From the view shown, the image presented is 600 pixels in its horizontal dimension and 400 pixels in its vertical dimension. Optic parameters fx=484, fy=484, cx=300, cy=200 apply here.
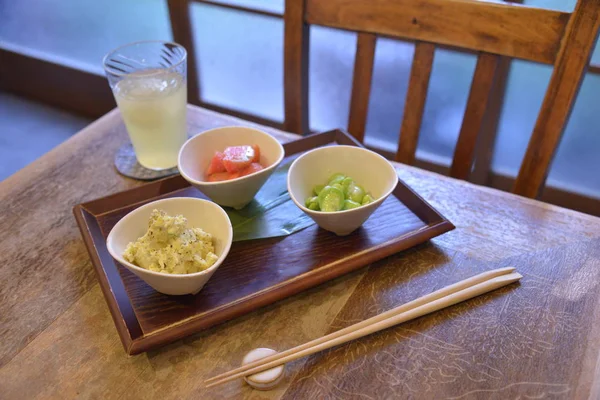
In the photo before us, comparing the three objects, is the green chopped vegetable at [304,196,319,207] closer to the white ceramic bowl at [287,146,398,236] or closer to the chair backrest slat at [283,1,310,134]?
the white ceramic bowl at [287,146,398,236]

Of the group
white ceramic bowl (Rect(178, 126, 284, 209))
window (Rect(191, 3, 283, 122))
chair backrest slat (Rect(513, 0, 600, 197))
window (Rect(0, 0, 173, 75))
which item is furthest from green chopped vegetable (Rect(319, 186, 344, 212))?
window (Rect(0, 0, 173, 75))

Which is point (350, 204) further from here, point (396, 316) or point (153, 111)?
point (153, 111)

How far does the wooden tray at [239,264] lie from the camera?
78cm

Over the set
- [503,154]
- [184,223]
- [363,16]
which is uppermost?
[363,16]

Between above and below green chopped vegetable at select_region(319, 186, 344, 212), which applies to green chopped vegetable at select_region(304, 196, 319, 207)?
below

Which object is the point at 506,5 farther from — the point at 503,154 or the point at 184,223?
the point at 503,154

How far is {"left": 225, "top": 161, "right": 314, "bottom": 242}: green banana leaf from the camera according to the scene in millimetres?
945

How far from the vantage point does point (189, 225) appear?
878mm

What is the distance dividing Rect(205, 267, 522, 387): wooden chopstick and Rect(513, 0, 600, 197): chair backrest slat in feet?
1.47

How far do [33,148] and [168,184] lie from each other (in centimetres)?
221

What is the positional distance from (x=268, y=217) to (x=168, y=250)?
27 centimetres

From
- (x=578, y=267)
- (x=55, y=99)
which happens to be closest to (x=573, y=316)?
(x=578, y=267)

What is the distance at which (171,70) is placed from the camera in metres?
1.10

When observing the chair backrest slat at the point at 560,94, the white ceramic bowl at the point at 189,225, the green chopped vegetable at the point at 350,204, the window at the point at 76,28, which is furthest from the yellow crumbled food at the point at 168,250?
the window at the point at 76,28
